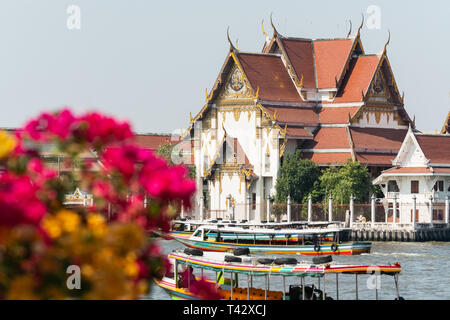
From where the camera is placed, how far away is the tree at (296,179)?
66938 millimetres

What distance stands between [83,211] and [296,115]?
6569 cm

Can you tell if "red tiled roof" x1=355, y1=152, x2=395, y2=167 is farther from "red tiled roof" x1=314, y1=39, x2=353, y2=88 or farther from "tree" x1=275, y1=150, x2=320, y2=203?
"red tiled roof" x1=314, y1=39, x2=353, y2=88

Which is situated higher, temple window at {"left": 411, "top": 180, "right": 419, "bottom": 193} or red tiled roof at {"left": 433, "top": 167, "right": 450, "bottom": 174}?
red tiled roof at {"left": 433, "top": 167, "right": 450, "bottom": 174}

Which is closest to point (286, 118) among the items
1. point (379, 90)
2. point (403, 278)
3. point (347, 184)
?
point (379, 90)

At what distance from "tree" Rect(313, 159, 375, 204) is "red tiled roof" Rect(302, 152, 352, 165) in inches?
60.5

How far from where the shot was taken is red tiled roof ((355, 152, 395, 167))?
68250 millimetres

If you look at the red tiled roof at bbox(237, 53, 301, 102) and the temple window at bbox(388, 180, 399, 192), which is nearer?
the temple window at bbox(388, 180, 399, 192)

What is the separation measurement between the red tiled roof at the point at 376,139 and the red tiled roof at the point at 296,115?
314 cm

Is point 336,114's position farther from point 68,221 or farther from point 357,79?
point 68,221

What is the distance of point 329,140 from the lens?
70.8 metres

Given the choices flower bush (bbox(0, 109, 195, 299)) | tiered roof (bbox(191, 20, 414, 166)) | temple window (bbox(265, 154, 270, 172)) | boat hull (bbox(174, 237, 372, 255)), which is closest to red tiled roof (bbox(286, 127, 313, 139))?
tiered roof (bbox(191, 20, 414, 166))

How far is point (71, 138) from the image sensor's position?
7180 millimetres

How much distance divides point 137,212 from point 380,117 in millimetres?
67223
